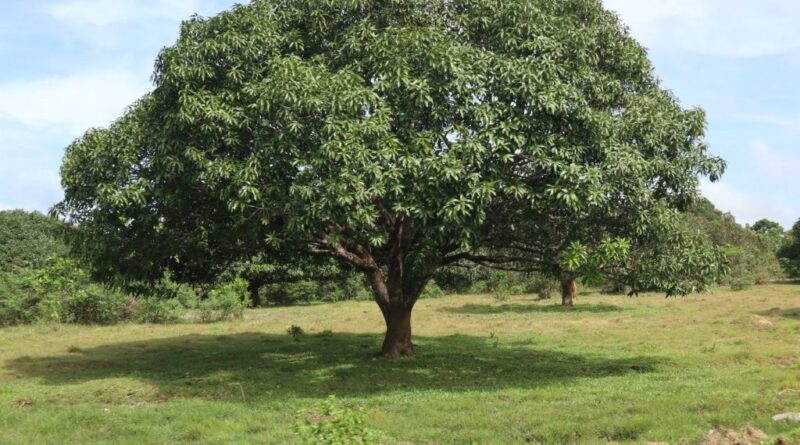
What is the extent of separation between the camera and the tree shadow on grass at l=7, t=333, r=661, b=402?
49.9 feet

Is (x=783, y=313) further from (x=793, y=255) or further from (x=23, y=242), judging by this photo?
(x=23, y=242)

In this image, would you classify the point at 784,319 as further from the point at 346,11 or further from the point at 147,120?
the point at 147,120

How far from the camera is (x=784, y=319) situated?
88.5 feet

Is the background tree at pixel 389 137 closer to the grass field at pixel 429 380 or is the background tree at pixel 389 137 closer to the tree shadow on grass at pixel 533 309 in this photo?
the grass field at pixel 429 380

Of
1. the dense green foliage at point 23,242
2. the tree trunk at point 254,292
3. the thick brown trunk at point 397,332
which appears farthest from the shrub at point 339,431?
the dense green foliage at point 23,242

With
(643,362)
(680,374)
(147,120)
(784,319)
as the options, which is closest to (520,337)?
(643,362)

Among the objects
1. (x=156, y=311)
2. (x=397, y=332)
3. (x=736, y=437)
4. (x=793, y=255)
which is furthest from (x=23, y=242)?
(x=793, y=255)

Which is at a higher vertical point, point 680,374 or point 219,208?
point 219,208

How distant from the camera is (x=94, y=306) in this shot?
30.5 meters

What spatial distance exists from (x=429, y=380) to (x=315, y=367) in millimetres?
3526

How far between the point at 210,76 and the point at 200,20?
1832 mm

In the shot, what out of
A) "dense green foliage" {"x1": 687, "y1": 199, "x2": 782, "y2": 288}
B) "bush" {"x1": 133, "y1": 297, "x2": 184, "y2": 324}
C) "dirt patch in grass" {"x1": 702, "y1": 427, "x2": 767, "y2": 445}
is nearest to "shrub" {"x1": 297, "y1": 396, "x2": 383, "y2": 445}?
"dirt patch in grass" {"x1": 702, "y1": 427, "x2": 767, "y2": 445}

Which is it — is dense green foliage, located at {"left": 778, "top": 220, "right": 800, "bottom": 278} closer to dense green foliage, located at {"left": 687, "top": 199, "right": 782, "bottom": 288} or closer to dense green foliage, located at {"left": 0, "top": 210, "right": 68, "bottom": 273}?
dense green foliage, located at {"left": 687, "top": 199, "right": 782, "bottom": 288}

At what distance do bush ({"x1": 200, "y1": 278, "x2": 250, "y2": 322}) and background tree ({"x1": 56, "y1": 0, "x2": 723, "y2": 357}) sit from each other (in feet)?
55.6
